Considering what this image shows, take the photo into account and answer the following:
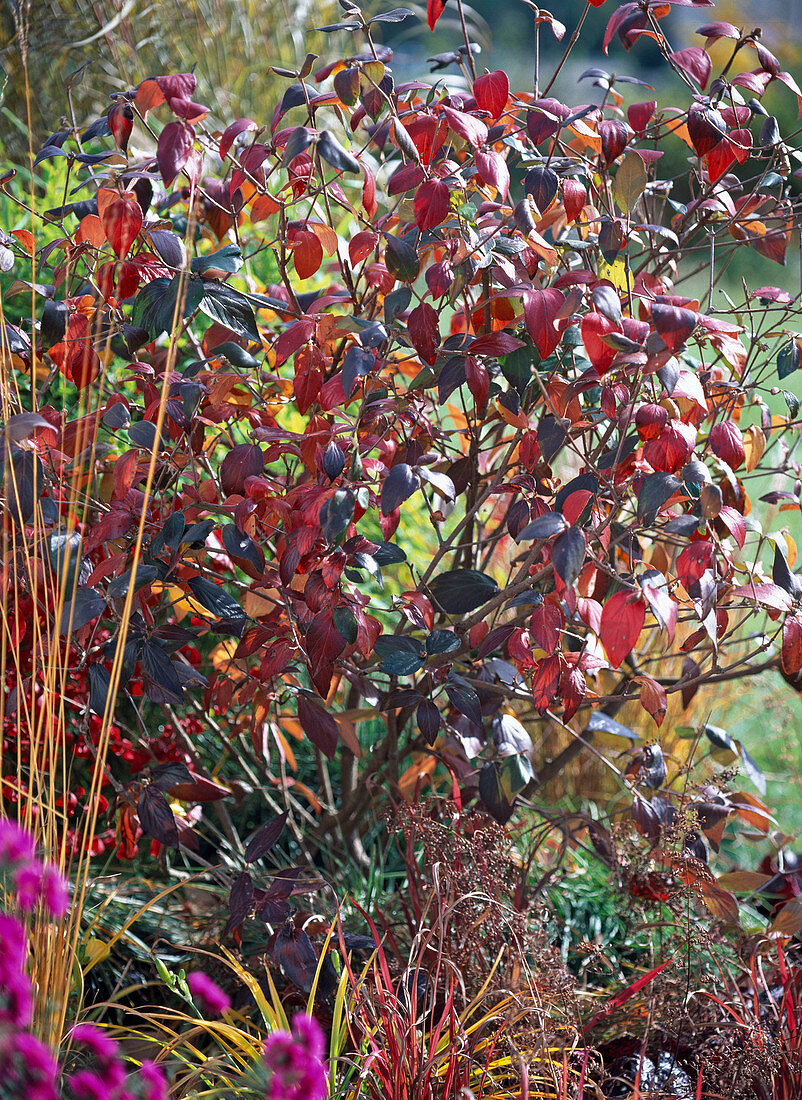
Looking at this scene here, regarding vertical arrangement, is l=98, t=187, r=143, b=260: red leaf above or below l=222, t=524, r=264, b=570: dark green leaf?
above

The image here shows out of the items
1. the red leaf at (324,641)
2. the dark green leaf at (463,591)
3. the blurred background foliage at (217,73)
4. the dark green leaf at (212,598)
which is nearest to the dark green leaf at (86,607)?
the dark green leaf at (212,598)

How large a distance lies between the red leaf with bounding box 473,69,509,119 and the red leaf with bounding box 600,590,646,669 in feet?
2.30

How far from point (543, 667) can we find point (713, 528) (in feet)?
1.06

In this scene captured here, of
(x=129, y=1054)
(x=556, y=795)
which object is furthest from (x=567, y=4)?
Answer: (x=129, y=1054)

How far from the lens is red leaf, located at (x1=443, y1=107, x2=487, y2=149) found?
1.18 m

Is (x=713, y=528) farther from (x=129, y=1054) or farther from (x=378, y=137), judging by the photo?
(x=129, y=1054)

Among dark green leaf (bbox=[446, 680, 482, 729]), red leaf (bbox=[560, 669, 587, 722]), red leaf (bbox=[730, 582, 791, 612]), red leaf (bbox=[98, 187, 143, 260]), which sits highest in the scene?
red leaf (bbox=[98, 187, 143, 260])

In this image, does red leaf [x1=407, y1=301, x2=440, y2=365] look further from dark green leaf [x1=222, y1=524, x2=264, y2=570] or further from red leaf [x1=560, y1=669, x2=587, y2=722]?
red leaf [x1=560, y1=669, x2=587, y2=722]

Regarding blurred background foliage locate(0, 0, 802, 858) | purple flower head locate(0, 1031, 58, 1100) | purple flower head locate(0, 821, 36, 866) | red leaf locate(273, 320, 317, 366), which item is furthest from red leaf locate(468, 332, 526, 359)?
blurred background foliage locate(0, 0, 802, 858)

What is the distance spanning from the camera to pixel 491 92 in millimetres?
1287

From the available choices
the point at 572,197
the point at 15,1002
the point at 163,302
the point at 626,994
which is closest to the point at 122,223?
the point at 163,302

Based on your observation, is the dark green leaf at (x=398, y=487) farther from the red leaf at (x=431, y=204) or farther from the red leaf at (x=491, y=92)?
the red leaf at (x=491, y=92)

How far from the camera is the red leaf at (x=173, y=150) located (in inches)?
42.6

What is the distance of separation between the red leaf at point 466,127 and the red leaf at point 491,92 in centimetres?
8
